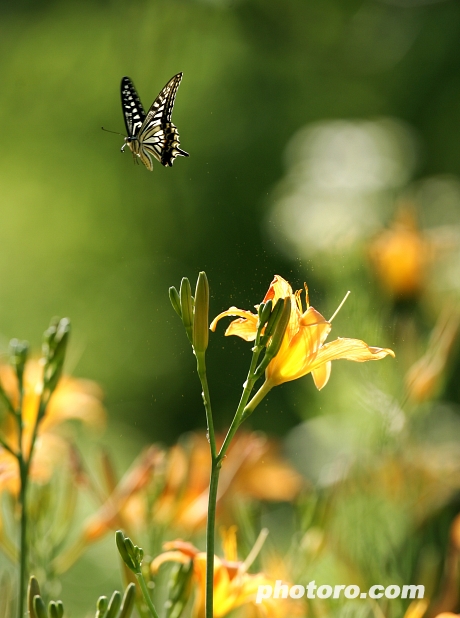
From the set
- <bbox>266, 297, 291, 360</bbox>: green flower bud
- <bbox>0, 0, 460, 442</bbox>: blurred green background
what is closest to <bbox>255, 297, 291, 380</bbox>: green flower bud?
<bbox>266, 297, 291, 360</bbox>: green flower bud

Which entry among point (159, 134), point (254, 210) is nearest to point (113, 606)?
point (159, 134)

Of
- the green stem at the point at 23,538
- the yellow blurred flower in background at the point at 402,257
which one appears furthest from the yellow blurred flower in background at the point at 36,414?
the yellow blurred flower in background at the point at 402,257

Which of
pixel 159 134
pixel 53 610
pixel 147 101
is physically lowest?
pixel 53 610

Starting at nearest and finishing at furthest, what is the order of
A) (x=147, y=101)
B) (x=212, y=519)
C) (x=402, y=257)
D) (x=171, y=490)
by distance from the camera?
(x=212, y=519) < (x=171, y=490) < (x=402, y=257) < (x=147, y=101)

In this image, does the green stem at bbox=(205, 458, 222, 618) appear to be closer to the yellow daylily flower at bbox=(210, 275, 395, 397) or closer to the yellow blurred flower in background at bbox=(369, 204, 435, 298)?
the yellow daylily flower at bbox=(210, 275, 395, 397)

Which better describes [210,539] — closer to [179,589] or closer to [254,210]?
[179,589]
